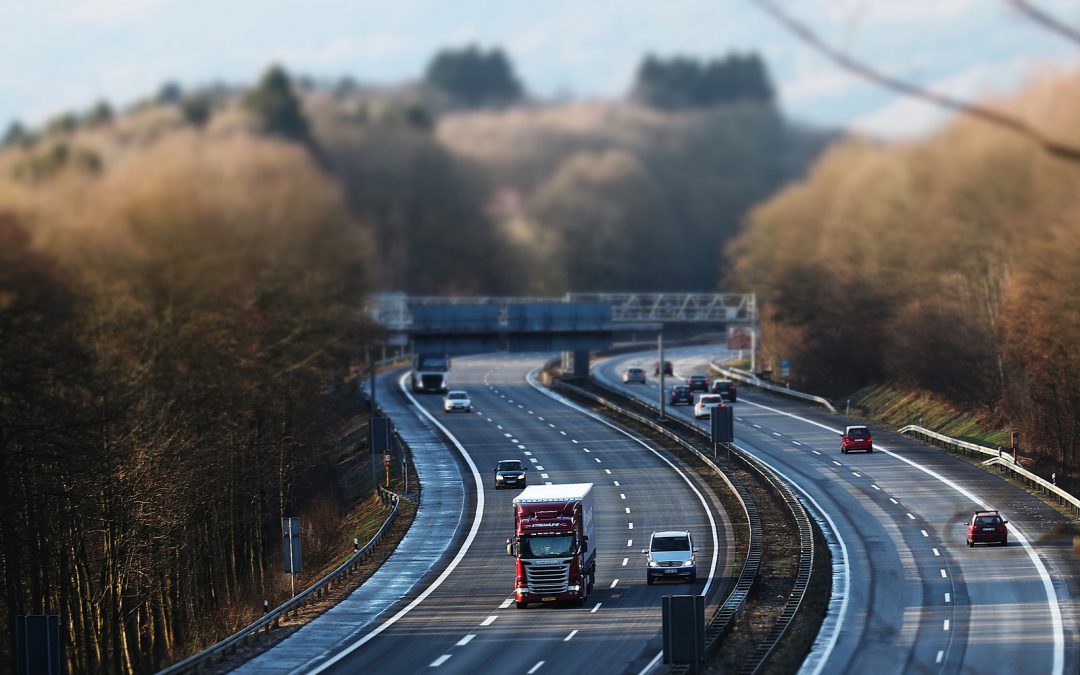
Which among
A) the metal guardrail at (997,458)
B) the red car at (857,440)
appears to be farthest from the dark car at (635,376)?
the red car at (857,440)

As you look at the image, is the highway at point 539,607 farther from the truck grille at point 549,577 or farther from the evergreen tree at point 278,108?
the evergreen tree at point 278,108

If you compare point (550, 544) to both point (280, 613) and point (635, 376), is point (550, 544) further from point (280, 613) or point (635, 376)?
point (635, 376)

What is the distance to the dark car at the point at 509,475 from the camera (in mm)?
72875

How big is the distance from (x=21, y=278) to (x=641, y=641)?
66.0ft

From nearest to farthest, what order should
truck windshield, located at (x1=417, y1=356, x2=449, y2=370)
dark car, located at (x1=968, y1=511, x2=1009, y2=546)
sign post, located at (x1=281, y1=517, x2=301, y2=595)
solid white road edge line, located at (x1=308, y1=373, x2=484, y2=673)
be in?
solid white road edge line, located at (x1=308, y1=373, x2=484, y2=673) < sign post, located at (x1=281, y1=517, x2=301, y2=595) < dark car, located at (x1=968, y1=511, x2=1009, y2=546) < truck windshield, located at (x1=417, y1=356, x2=449, y2=370)

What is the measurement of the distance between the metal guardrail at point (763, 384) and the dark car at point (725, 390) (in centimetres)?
299

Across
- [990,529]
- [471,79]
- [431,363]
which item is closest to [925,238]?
[471,79]

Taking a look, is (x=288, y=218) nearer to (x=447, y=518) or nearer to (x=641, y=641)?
(x=641, y=641)

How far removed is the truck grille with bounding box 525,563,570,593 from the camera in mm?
44562

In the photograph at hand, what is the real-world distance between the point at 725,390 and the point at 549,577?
67.2 metres

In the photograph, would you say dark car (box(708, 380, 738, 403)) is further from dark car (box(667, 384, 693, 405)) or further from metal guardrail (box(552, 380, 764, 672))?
metal guardrail (box(552, 380, 764, 672))

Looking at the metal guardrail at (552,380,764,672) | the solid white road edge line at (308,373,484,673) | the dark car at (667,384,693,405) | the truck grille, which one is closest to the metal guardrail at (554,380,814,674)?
the metal guardrail at (552,380,764,672)

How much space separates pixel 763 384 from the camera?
115 metres

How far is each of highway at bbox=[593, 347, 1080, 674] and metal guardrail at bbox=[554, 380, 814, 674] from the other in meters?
1.27
